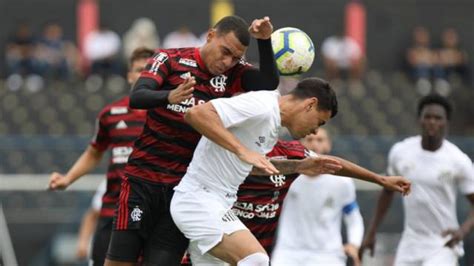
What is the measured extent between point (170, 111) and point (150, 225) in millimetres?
806

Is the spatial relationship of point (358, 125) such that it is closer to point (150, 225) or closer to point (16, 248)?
point (16, 248)

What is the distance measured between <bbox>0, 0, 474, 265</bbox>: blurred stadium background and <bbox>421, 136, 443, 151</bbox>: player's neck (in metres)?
5.14

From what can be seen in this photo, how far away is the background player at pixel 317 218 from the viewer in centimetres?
1071

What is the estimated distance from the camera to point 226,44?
7.78 meters

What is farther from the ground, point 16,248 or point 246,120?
point 246,120

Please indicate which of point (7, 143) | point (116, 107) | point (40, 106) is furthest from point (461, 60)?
point (116, 107)

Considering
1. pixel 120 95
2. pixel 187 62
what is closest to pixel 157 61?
pixel 187 62

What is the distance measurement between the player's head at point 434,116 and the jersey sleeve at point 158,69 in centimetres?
305

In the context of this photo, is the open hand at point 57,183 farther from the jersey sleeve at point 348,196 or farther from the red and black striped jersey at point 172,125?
the jersey sleeve at point 348,196

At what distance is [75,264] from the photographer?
1672 cm

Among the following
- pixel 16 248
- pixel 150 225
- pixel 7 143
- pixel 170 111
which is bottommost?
pixel 16 248

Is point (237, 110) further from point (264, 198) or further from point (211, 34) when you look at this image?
point (264, 198)

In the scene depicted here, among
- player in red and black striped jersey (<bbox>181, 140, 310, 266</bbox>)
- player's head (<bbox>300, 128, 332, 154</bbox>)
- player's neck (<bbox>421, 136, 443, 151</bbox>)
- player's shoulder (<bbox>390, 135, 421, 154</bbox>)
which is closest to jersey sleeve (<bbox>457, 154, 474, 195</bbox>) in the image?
player's neck (<bbox>421, 136, 443, 151</bbox>)

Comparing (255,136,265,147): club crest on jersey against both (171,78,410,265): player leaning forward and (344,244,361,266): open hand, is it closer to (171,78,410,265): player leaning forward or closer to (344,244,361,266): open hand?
(171,78,410,265): player leaning forward
